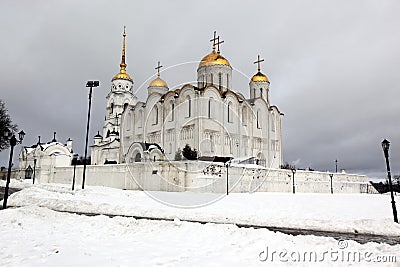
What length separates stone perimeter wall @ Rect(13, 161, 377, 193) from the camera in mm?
22188

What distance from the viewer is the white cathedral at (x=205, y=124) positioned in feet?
108

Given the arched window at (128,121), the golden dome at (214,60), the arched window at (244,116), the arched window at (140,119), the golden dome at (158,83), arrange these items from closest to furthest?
the arched window at (244,116) → the arched window at (140,119) → the golden dome at (214,60) → the arched window at (128,121) → the golden dome at (158,83)

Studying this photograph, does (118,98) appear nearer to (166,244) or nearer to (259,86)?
(259,86)

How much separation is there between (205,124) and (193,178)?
1163 cm

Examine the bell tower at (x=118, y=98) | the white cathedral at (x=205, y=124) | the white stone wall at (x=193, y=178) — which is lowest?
the white stone wall at (x=193, y=178)

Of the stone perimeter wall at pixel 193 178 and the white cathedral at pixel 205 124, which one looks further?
the white cathedral at pixel 205 124

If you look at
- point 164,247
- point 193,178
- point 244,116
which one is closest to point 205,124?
point 244,116

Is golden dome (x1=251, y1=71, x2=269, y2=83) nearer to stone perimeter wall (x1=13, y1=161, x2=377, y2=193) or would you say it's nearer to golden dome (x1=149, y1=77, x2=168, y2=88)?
golden dome (x1=149, y1=77, x2=168, y2=88)

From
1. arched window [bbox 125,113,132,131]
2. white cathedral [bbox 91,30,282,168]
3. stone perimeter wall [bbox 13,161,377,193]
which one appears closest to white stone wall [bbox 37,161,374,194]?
stone perimeter wall [bbox 13,161,377,193]

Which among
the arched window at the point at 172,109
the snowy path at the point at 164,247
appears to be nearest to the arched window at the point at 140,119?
the arched window at the point at 172,109

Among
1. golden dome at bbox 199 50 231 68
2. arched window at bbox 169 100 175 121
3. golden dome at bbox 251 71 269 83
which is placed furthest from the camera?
golden dome at bbox 251 71 269 83

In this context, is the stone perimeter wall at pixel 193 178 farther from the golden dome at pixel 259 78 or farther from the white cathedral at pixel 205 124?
the golden dome at pixel 259 78

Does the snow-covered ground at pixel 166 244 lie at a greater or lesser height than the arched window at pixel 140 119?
lesser

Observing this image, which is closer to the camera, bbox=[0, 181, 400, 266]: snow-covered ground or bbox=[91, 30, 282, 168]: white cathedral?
bbox=[0, 181, 400, 266]: snow-covered ground
